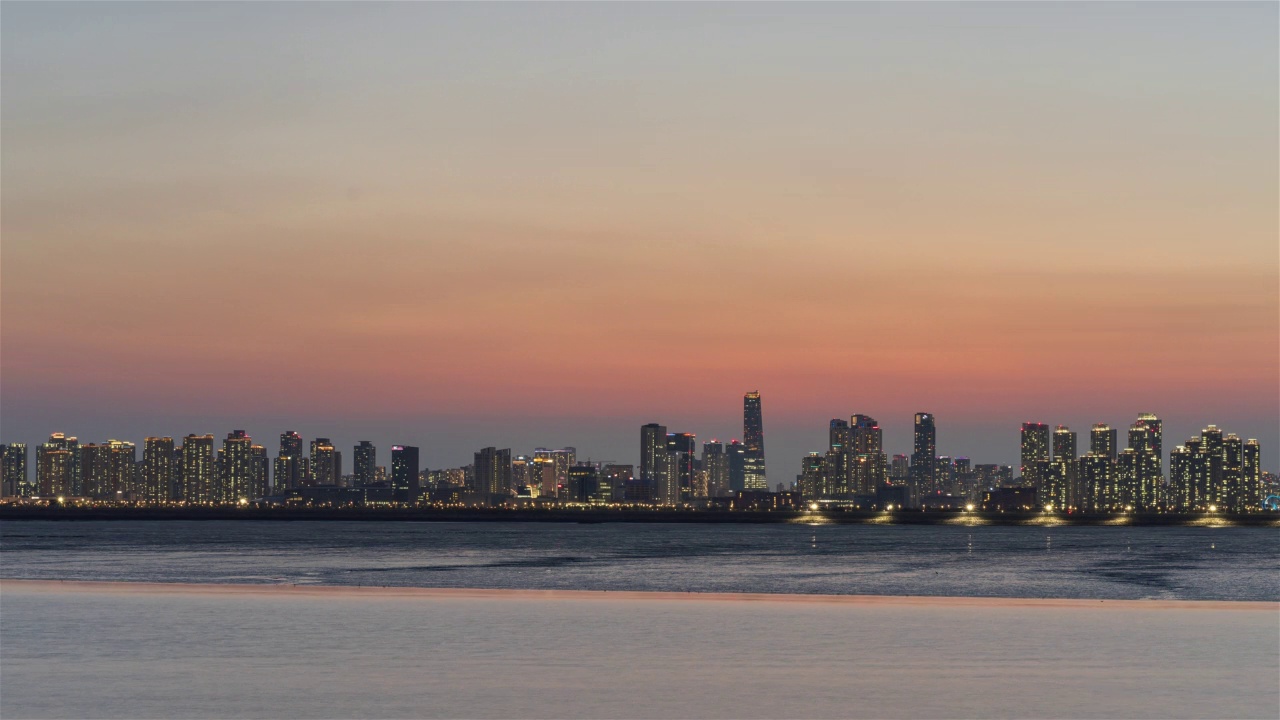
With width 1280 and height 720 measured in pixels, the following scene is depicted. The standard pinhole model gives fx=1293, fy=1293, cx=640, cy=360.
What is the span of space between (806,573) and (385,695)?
5727 centimetres

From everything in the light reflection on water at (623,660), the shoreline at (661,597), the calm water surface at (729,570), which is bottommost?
the calm water surface at (729,570)

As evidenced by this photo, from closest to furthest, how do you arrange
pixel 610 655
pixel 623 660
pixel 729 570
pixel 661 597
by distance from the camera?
pixel 623 660, pixel 610 655, pixel 661 597, pixel 729 570

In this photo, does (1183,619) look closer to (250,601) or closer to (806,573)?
(250,601)

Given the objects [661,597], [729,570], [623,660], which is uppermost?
[623,660]

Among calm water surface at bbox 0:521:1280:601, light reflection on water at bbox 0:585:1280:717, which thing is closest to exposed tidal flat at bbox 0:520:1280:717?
light reflection on water at bbox 0:585:1280:717

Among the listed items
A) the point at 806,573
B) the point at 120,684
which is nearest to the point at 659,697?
the point at 120,684

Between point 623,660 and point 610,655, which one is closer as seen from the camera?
point 623,660

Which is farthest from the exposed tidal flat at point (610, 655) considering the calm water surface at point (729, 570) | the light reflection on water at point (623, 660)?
the calm water surface at point (729, 570)

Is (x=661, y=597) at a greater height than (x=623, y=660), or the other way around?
(x=623, y=660)

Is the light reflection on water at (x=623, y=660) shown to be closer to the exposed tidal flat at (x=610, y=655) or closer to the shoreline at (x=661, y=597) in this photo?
the exposed tidal flat at (x=610, y=655)

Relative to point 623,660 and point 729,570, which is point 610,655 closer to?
point 623,660

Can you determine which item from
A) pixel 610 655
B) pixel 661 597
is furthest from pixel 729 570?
pixel 610 655

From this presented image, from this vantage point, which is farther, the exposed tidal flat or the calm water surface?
the calm water surface

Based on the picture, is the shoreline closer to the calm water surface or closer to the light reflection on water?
the light reflection on water
